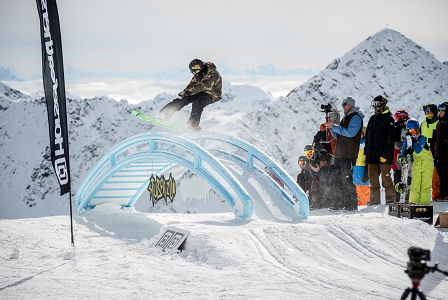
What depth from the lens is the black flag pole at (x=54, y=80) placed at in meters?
7.62

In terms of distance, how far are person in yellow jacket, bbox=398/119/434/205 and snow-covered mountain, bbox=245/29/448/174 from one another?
356 ft

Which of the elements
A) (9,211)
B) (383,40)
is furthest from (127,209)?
(383,40)

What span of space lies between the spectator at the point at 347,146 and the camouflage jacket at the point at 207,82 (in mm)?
2911

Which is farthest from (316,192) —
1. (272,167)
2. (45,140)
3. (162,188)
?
(45,140)

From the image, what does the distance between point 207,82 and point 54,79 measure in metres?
4.27

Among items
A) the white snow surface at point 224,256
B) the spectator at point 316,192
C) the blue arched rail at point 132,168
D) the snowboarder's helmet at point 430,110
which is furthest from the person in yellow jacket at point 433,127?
the blue arched rail at point 132,168

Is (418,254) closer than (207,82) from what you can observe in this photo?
Yes

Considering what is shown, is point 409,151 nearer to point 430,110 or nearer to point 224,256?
point 430,110

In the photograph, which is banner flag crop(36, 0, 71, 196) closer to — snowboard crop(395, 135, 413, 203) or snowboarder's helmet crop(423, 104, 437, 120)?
snowboard crop(395, 135, 413, 203)

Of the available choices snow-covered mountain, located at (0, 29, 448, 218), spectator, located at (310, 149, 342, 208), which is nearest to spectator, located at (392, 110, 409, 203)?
spectator, located at (310, 149, 342, 208)

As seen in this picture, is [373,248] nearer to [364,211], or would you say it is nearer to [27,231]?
[364,211]

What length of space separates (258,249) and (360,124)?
3483 millimetres

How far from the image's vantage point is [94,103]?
190 meters

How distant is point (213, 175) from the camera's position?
1029 cm
